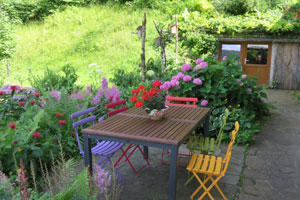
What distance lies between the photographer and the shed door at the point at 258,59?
35.9 feet

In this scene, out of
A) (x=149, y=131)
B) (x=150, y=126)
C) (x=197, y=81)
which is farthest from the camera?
(x=197, y=81)

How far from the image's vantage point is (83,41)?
44.8 feet

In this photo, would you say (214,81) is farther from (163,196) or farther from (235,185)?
(163,196)

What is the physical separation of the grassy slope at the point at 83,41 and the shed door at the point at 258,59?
3.96 meters

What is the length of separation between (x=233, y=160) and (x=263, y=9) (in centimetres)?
954

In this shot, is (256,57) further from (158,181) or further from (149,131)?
(149,131)

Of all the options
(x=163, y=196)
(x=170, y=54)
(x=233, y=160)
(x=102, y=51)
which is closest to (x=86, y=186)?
(x=163, y=196)

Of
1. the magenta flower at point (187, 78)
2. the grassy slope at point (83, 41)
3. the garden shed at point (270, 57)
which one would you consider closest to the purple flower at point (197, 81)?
the magenta flower at point (187, 78)

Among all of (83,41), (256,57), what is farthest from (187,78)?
(83,41)

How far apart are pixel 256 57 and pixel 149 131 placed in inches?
385

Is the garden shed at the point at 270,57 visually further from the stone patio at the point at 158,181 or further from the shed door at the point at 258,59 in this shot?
the stone patio at the point at 158,181

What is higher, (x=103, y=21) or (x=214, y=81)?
(x=103, y=21)

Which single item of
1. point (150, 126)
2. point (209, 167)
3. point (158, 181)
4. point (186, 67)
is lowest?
point (158, 181)

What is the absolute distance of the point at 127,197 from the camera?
3.00m
